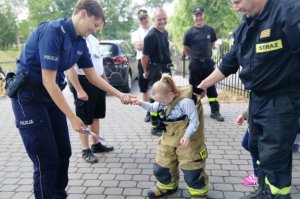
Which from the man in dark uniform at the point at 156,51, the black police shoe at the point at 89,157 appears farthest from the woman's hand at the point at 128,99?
the man in dark uniform at the point at 156,51

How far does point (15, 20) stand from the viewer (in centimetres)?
3638

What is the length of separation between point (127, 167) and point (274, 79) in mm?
2370

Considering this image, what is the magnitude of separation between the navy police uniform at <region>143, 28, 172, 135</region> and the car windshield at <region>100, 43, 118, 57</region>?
3.81m

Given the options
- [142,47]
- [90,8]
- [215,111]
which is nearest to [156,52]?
[142,47]

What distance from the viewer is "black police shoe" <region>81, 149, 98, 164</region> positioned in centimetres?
446

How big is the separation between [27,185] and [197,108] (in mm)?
2219

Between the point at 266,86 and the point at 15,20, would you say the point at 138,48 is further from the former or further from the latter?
the point at 15,20

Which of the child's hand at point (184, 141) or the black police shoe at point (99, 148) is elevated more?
→ the child's hand at point (184, 141)

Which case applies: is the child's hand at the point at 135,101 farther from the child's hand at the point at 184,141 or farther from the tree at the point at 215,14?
the tree at the point at 215,14

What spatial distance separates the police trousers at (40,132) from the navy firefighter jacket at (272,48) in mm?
1723

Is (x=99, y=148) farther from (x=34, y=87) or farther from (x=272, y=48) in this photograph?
(x=272, y=48)

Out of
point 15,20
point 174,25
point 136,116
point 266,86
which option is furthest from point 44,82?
point 15,20

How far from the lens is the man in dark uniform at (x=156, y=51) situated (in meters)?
5.57

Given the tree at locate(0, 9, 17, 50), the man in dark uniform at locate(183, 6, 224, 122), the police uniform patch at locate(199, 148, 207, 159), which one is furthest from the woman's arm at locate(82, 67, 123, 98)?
the tree at locate(0, 9, 17, 50)
